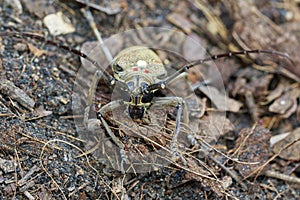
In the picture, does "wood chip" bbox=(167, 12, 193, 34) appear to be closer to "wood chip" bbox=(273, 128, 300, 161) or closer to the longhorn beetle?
the longhorn beetle

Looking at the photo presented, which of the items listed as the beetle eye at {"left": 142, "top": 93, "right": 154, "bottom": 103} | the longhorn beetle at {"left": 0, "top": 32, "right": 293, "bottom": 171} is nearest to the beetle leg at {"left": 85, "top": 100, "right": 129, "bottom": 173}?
the longhorn beetle at {"left": 0, "top": 32, "right": 293, "bottom": 171}

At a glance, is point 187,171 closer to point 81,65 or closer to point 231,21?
point 81,65

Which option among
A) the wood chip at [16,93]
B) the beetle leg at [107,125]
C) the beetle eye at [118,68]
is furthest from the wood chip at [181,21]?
the wood chip at [16,93]

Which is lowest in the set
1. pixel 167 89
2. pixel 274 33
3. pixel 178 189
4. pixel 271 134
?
pixel 178 189

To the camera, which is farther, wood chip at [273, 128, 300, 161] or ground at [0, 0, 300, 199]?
wood chip at [273, 128, 300, 161]

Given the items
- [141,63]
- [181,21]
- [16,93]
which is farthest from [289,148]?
[16,93]

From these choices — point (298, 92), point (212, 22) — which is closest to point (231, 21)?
point (212, 22)
